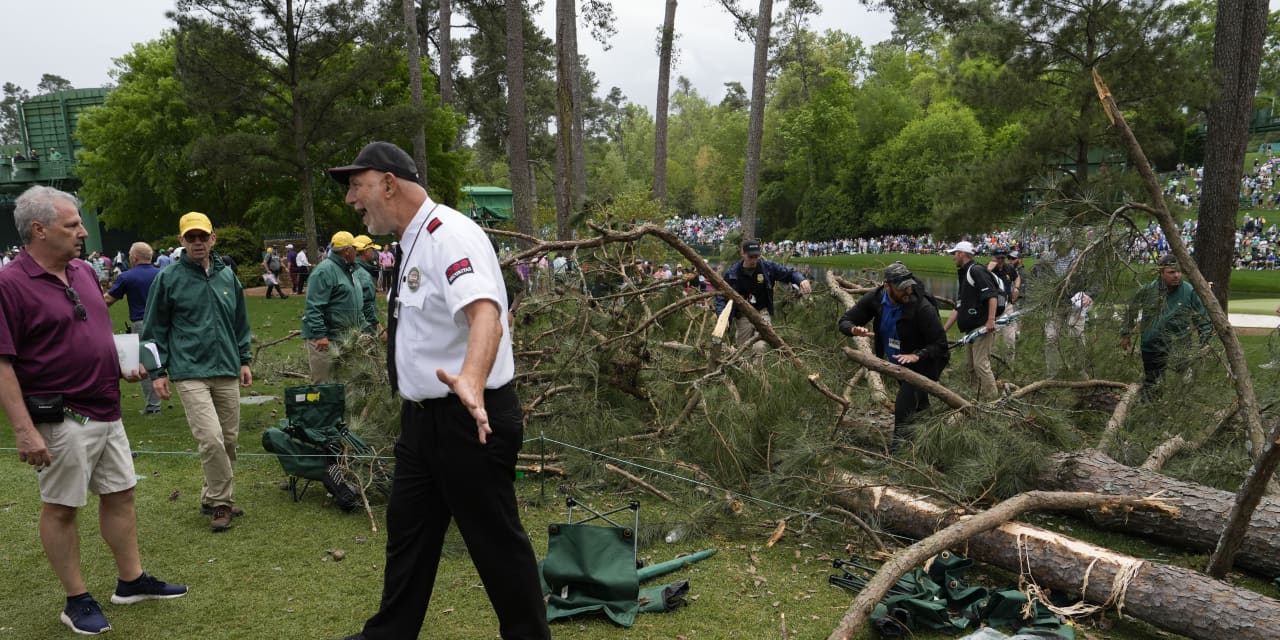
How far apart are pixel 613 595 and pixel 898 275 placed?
2965mm

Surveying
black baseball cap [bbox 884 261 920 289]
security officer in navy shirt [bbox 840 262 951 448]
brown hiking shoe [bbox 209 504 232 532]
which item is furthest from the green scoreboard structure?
black baseball cap [bbox 884 261 920 289]

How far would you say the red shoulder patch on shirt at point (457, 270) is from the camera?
2377 mm

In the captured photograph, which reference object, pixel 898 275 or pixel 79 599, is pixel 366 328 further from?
pixel 898 275

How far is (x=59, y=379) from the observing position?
3.17 meters

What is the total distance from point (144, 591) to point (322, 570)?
2.43ft

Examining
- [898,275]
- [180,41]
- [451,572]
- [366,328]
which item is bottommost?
[451,572]

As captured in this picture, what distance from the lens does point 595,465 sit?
5.33m

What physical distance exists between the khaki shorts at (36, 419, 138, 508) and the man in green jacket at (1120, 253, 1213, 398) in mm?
6397

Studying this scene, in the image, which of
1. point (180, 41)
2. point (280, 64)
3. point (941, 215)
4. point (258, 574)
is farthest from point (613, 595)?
point (280, 64)

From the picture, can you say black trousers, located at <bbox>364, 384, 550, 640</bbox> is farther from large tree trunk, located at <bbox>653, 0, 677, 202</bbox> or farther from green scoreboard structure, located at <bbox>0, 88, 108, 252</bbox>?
green scoreboard structure, located at <bbox>0, 88, 108, 252</bbox>

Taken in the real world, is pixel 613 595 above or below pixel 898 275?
below

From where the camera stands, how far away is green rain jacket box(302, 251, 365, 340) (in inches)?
242

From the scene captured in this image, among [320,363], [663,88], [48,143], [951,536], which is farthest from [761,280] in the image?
[48,143]

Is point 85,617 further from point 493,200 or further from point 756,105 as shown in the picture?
point 493,200
